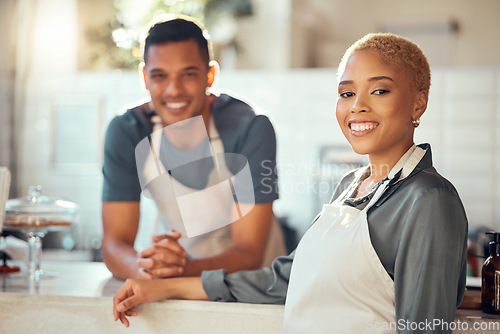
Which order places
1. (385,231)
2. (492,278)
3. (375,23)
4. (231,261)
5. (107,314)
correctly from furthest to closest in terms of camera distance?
(375,23)
(231,261)
(107,314)
(492,278)
(385,231)

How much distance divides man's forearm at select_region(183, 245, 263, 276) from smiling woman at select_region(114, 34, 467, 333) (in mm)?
369

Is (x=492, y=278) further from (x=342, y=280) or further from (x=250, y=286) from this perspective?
(x=250, y=286)

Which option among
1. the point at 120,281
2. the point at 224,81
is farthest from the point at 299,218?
the point at 120,281

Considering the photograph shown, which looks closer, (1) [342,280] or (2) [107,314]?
(1) [342,280]

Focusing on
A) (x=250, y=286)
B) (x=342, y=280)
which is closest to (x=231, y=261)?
(x=250, y=286)

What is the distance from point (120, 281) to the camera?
58.0 inches

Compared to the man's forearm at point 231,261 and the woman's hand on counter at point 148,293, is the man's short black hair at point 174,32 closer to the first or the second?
the man's forearm at point 231,261

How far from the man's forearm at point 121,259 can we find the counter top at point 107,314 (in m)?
0.11

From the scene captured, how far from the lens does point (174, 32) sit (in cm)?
162

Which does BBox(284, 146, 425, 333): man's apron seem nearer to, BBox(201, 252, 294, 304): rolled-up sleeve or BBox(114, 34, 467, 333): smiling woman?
BBox(114, 34, 467, 333): smiling woman

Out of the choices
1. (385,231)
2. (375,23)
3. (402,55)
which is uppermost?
(375,23)

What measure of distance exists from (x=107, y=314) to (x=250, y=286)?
0.97 feet

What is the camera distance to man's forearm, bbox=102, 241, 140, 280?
148 centimetres

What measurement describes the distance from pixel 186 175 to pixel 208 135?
131mm
